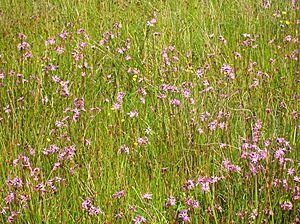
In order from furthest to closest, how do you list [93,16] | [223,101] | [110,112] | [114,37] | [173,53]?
[93,16] → [114,37] → [173,53] → [110,112] → [223,101]

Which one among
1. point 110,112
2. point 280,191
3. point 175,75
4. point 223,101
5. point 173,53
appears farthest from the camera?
point 173,53

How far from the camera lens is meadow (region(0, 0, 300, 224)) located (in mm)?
2332

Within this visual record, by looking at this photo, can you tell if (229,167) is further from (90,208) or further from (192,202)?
(90,208)

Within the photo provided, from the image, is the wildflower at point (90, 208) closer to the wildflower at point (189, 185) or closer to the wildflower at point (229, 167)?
the wildflower at point (189, 185)

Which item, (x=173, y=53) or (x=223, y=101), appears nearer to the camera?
(x=223, y=101)

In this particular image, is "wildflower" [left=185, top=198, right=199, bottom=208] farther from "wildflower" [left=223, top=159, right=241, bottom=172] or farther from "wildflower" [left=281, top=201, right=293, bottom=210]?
"wildflower" [left=281, top=201, right=293, bottom=210]

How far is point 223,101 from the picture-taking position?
2877 mm

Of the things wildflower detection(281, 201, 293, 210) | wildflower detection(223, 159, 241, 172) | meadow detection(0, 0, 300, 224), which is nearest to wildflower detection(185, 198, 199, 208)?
meadow detection(0, 0, 300, 224)

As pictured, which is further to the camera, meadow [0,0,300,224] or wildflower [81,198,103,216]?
meadow [0,0,300,224]

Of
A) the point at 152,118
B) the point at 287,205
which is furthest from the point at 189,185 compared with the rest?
the point at 152,118

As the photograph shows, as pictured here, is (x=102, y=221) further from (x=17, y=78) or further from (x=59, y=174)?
(x=17, y=78)

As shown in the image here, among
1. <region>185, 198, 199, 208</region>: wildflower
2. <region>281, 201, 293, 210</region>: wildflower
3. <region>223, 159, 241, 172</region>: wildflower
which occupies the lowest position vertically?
<region>281, 201, 293, 210</region>: wildflower

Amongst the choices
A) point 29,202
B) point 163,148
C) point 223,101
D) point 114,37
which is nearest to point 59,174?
point 29,202

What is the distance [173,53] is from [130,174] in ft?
5.43
